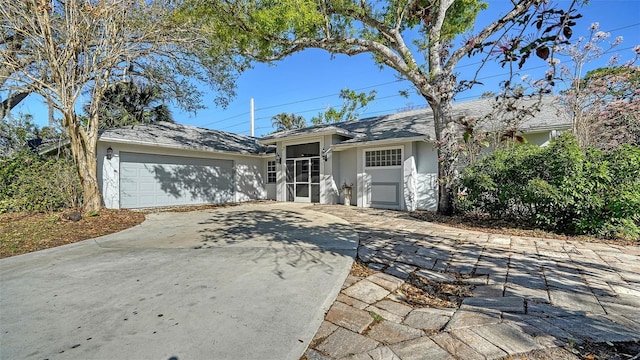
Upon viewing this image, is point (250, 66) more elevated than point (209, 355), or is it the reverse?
point (250, 66)

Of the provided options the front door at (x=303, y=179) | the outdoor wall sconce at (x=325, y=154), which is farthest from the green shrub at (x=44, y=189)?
the outdoor wall sconce at (x=325, y=154)

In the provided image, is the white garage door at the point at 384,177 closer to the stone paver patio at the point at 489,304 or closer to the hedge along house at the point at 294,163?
the hedge along house at the point at 294,163

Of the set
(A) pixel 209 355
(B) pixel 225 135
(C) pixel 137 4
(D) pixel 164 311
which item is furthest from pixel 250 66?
(A) pixel 209 355

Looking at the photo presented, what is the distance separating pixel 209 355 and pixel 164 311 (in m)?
0.92

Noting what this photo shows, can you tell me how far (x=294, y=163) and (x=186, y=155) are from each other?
4679 mm

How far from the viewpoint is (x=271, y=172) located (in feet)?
47.6

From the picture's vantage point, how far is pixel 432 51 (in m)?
7.78

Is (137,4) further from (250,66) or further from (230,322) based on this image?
(230,322)

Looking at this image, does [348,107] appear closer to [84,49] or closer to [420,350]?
[84,49]

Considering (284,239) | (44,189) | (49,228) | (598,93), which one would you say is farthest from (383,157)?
(44,189)

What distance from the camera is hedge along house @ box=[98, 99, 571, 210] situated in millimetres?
9734

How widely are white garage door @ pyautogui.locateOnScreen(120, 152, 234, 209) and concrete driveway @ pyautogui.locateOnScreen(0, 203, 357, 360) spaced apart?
5620 millimetres

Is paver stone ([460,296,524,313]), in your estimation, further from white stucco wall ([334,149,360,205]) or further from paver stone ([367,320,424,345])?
white stucco wall ([334,149,360,205])

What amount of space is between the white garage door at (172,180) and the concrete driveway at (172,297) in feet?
18.4
